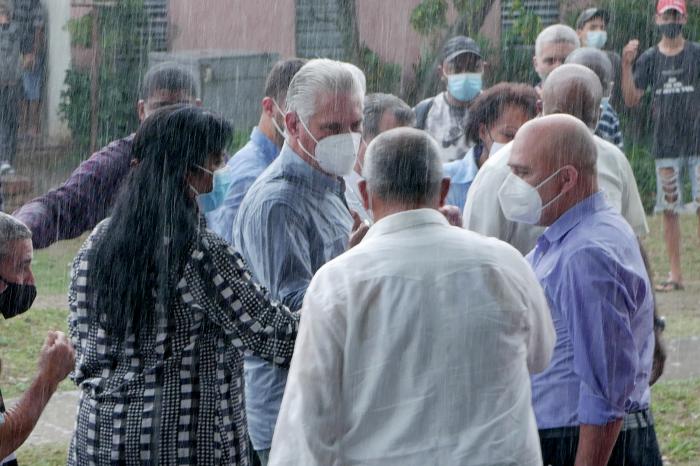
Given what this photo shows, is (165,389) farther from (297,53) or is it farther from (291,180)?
(297,53)

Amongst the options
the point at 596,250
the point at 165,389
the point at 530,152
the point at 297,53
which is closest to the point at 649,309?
the point at 596,250

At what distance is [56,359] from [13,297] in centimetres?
32

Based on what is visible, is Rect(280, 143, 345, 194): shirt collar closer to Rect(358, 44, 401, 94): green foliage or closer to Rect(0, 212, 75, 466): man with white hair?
Rect(0, 212, 75, 466): man with white hair

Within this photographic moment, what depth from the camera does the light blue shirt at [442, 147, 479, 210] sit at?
6.36 meters

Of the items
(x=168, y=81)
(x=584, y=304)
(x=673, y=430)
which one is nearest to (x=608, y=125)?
(x=673, y=430)

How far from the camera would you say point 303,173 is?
4.55m

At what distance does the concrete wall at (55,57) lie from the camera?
17531mm

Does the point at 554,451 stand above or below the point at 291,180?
below

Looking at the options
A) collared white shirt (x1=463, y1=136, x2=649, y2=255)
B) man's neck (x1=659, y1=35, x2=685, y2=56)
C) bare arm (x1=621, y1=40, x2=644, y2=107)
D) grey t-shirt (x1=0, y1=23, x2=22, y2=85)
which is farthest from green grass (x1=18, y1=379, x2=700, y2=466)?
grey t-shirt (x1=0, y1=23, x2=22, y2=85)

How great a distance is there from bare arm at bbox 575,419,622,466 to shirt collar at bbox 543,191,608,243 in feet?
2.03

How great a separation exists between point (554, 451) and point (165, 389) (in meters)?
1.28

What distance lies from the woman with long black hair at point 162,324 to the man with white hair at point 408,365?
47 centimetres

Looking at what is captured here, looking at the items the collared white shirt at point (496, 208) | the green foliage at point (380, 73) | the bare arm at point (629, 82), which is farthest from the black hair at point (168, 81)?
the green foliage at point (380, 73)

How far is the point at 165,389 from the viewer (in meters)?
3.72
